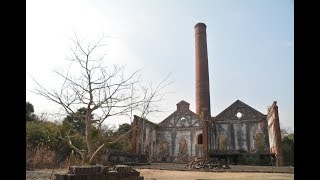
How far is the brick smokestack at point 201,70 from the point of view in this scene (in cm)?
3791

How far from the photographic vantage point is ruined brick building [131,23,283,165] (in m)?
32.8

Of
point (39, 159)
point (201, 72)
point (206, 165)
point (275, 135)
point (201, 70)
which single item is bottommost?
point (206, 165)

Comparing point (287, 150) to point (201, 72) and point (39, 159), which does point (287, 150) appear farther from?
point (39, 159)

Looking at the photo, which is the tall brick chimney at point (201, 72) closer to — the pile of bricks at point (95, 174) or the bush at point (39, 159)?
the bush at point (39, 159)

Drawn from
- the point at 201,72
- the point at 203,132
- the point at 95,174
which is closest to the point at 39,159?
the point at 95,174

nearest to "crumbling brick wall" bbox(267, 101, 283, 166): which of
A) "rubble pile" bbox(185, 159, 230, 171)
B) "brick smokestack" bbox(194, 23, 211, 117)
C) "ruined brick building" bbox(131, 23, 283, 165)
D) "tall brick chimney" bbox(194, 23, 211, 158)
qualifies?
"ruined brick building" bbox(131, 23, 283, 165)

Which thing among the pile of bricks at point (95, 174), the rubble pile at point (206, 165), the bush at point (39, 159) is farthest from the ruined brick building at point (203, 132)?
the pile of bricks at point (95, 174)

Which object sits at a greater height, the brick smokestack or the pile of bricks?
the brick smokestack

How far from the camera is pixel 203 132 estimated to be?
111 ft

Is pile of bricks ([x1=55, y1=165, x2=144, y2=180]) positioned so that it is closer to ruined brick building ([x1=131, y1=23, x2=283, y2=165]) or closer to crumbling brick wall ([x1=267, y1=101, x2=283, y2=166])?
ruined brick building ([x1=131, y1=23, x2=283, y2=165])

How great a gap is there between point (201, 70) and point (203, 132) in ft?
→ 28.8

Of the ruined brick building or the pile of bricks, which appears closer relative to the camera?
the pile of bricks

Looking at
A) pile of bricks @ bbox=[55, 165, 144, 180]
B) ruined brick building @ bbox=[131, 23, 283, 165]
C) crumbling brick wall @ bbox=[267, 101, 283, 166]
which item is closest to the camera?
pile of bricks @ bbox=[55, 165, 144, 180]
